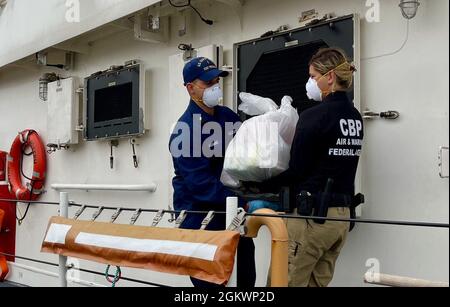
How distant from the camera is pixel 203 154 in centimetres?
253

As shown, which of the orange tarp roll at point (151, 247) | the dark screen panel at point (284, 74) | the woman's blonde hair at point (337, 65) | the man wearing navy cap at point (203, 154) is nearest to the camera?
the orange tarp roll at point (151, 247)

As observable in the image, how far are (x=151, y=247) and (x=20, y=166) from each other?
342 centimetres

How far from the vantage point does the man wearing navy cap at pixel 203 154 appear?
2.45m

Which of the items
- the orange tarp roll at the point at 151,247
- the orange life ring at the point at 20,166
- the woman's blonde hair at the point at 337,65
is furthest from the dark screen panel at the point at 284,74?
the orange life ring at the point at 20,166

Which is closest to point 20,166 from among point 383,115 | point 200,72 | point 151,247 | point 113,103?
point 113,103

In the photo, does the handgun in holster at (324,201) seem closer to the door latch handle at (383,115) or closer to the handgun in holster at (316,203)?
the handgun in holster at (316,203)

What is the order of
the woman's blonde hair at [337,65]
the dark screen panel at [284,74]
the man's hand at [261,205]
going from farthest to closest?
the dark screen panel at [284,74] → the man's hand at [261,205] → the woman's blonde hair at [337,65]

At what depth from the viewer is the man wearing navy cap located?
8.04 ft

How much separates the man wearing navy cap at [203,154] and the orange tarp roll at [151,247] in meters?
0.34

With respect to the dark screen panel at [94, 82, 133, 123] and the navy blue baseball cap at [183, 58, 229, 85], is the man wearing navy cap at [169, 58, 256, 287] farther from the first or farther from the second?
the dark screen panel at [94, 82, 133, 123]

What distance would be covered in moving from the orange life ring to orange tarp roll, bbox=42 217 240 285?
2086mm

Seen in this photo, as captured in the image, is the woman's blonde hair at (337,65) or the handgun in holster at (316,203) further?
the woman's blonde hair at (337,65)

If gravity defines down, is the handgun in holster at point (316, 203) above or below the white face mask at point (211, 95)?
below
